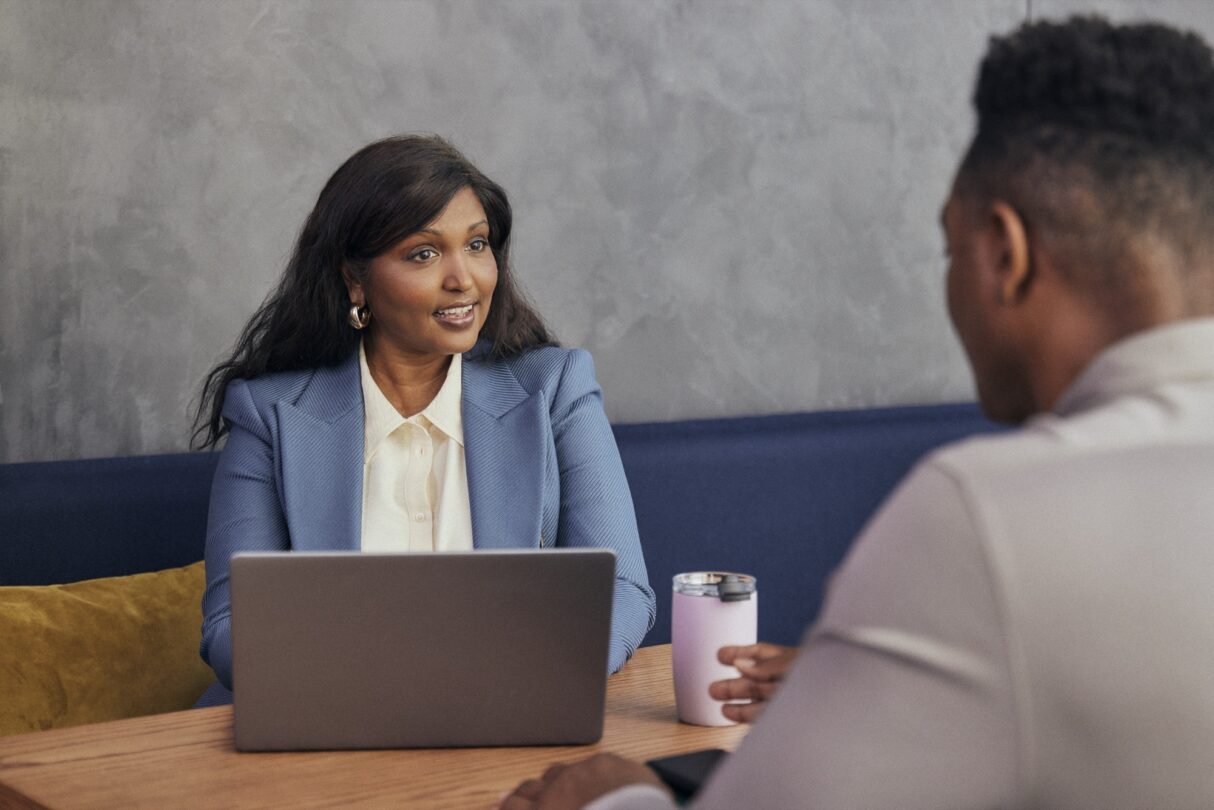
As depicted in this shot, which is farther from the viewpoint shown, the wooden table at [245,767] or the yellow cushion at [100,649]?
the yellow cushion at [100,649]

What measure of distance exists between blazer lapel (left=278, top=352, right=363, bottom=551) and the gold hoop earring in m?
0.13

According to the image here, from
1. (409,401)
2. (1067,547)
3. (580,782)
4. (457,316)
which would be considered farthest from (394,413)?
(1067,547)

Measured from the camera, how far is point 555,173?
2.68 m

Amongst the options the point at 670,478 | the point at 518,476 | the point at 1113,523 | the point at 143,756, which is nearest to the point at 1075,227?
the point at 1113,523

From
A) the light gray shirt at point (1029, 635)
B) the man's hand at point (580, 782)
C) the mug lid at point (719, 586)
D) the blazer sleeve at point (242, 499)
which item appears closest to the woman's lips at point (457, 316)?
the blazer sleeve at point (242, 499)

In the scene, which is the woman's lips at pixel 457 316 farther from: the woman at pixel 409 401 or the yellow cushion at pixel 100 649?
the yellow cushion at pixel 100 649

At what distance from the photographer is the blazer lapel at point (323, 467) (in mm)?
1901

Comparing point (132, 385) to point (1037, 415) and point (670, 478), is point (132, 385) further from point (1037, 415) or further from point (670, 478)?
point (1037, 415)

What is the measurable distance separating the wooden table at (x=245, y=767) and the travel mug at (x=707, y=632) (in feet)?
0.08

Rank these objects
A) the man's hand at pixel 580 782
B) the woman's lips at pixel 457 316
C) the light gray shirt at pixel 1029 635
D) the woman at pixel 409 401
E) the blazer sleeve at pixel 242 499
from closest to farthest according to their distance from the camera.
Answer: the light gray shirt at pixel 1029 635, the man's hand at pixel 580 782, the blazer sleeve at pixel 242 499, the woman at pixel 409 401, the woman's lips at pixel 457 316

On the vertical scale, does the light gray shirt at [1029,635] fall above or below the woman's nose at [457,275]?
below

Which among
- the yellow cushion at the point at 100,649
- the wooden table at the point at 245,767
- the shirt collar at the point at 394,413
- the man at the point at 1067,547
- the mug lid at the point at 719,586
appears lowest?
the yellow cushion at the point at 100,649

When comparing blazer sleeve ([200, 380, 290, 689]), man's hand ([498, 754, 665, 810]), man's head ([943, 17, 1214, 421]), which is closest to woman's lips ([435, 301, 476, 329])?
blazer sleeve ([200, 380, 290, 689])

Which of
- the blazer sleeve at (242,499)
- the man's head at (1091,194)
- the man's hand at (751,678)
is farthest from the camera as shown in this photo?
the blazer sleeve at (242,499)
